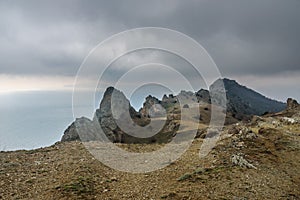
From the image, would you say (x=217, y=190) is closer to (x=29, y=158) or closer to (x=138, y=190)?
(x=138, y=190)

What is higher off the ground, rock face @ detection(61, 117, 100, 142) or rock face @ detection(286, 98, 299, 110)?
rock face @ detection(286, 98, 299, 110)

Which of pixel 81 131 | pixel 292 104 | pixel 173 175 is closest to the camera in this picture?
pixel 173 175

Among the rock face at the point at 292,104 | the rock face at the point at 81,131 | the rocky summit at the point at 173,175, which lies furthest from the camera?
the rock face at the point at 292,104

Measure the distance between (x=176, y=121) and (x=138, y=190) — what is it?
159 feet

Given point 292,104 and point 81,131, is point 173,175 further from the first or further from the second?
point 292,104

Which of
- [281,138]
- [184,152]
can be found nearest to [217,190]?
[184,152]

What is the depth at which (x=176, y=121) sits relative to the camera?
202ft

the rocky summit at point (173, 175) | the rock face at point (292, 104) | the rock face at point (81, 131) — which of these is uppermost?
the rock face at point (292, 104)

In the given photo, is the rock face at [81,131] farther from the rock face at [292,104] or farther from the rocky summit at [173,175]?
the rock face at [292,104]

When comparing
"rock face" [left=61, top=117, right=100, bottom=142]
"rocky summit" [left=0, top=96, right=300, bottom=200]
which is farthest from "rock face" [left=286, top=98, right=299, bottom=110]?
"rock face" [left=61, top=117, right=100, bottom=142]

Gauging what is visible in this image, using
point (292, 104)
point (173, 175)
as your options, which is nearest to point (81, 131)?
point (173, 175)

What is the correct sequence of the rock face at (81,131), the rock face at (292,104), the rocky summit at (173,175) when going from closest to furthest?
the rocky summit at (173,175) < the rock face at (81,131) < the rock face at (292,104)

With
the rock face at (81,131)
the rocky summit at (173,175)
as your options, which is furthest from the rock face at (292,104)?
the rock face at (81,131)

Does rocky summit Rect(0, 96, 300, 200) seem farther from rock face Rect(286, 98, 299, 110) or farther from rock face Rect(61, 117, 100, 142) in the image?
rock face Rect(286, 98, 299, 110)
